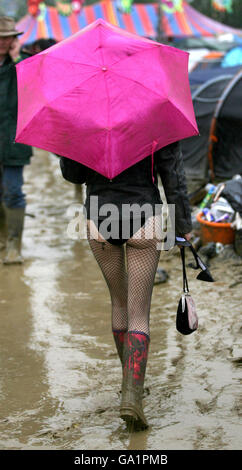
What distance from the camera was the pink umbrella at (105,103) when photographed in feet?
9.45

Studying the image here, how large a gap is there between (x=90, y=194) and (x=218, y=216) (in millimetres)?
3303

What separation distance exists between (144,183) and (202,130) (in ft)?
19.7

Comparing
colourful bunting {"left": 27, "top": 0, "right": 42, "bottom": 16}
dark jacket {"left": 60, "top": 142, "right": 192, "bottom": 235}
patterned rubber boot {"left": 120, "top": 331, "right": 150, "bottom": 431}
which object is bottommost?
patterned rubber boot {"left": 120, "top": 331, "right": 150, "bottom": 431}

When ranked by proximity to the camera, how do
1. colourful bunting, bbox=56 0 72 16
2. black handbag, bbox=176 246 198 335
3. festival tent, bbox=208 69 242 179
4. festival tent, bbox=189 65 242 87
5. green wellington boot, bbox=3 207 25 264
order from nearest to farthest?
1. black handbag, bbox=176 246 198 335
2. green wellington boot, bbox=3 207 25 264
3. festival tent, bbox=208 69 242 179
4. festival tent, bbox=189 65 242 87
5. colourful bunting, bbox=56 0 72 16

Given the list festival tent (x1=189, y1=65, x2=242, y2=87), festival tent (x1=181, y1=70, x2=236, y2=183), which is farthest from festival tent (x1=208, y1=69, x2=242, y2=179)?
festival tent (x1=189, y1=65, x2=242, y2=87)

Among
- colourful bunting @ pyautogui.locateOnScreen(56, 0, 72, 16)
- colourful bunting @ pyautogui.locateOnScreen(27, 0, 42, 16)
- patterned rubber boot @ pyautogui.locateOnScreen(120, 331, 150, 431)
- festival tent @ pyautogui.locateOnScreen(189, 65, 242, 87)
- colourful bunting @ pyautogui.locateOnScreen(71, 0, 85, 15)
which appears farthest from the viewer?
colourful bunting @ pyautogui.locateOnScreen(71, 0, 85, 15)

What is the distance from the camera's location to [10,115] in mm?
5895

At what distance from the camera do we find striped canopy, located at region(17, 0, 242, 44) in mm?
22384

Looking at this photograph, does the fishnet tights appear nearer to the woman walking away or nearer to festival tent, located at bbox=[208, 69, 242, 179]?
the woman walking away

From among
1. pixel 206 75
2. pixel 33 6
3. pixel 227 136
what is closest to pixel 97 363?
pixel 227 136

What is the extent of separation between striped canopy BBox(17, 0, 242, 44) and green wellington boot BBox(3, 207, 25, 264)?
1694 cm

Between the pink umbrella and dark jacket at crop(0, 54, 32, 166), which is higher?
dark jacket at crop(0, 54, 32, 166)
